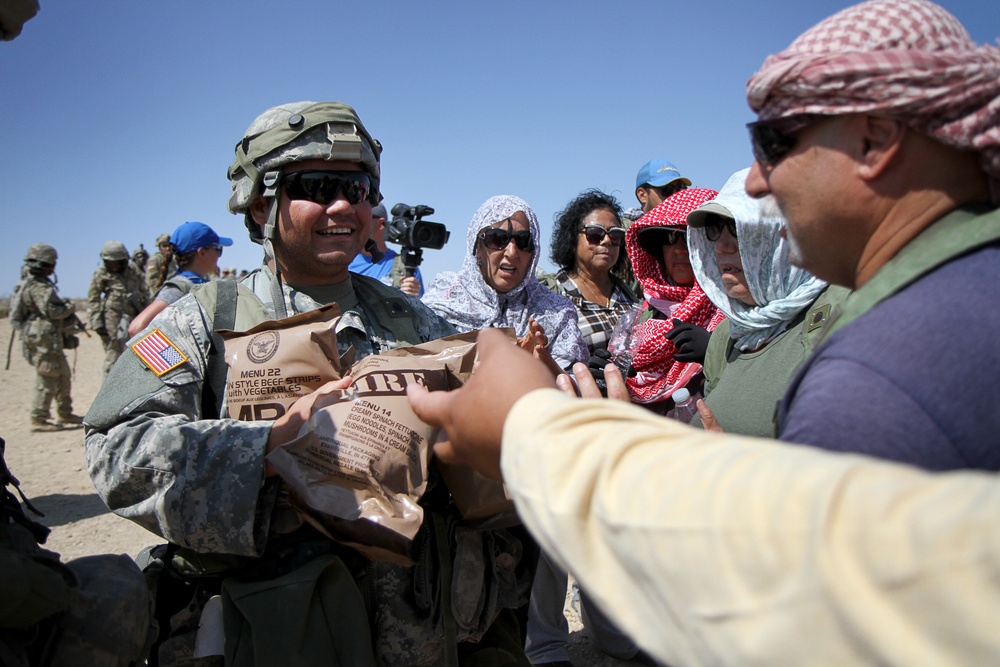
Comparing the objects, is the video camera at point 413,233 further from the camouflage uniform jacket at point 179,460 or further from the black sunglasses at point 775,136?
the black sunglasses at point 775,136

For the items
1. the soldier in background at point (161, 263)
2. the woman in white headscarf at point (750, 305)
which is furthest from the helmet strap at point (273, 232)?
the soldier in background at point (161, 263)

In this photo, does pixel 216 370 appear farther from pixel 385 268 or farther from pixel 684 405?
pixel 385 268

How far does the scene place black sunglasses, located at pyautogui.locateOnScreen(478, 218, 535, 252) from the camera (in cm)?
411

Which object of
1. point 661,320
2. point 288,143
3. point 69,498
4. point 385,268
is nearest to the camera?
point 288,143

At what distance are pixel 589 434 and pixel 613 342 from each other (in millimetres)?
3409

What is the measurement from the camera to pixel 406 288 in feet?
18.5

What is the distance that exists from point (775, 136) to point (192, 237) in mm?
6535

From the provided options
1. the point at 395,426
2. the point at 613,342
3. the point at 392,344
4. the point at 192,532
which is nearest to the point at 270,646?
the point at 192,532

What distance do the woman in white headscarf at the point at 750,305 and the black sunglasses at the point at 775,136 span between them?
0.97 meters

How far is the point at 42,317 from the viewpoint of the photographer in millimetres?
9641

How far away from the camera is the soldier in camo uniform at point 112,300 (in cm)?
1065

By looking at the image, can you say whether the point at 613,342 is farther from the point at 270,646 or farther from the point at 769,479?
the point at 769,479

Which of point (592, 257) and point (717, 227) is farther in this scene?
point (592, 257)

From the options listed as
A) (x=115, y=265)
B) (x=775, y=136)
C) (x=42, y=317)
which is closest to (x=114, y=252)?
(x=115, y=265)
